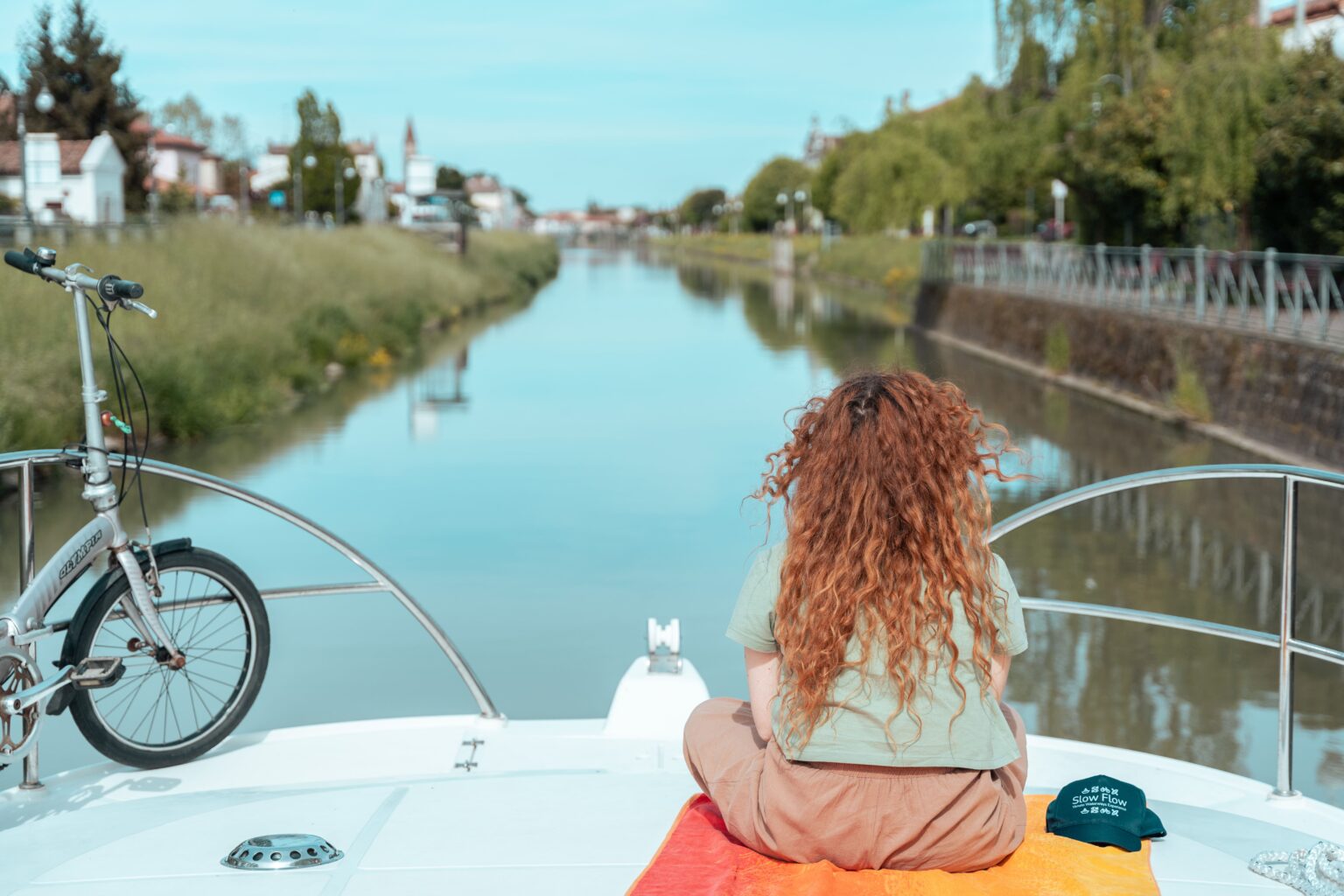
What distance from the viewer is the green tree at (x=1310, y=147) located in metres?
17.9

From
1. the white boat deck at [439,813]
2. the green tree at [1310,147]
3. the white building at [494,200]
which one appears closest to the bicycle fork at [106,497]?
the white boat deck at [439,813]

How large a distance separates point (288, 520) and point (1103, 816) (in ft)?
6.07

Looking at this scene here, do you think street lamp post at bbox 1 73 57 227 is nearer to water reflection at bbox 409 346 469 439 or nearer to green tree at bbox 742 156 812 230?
water reflection at bbox 409 346 469 439

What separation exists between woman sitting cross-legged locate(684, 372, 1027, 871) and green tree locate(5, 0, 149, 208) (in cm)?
2222

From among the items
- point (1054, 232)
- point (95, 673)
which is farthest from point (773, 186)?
point (95, 673)

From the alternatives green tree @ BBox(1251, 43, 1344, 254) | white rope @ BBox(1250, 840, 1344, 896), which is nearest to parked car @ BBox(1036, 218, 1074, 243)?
green tree @ BBox(1251, 43, 1344, 254)

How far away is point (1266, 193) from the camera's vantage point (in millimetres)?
20547

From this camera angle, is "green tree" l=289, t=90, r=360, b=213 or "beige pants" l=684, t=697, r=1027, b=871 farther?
"green tree" l=289, t=90, r=360, b=213

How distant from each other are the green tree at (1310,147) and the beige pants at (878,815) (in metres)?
17.3

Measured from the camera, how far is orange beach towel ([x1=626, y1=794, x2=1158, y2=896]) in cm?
238

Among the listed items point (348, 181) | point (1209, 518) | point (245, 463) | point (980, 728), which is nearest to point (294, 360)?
point (245, 463)

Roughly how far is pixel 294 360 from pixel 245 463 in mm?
5567

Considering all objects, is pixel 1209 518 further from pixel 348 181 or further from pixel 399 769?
pixel 348 181

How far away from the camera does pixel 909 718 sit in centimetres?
237
